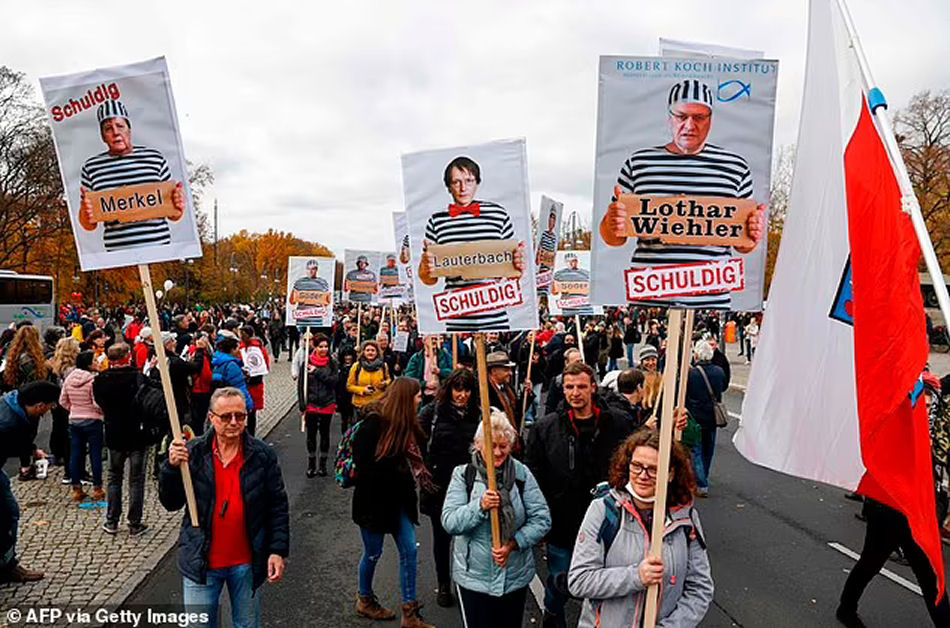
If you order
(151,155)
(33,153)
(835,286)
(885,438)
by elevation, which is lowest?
(885,438)

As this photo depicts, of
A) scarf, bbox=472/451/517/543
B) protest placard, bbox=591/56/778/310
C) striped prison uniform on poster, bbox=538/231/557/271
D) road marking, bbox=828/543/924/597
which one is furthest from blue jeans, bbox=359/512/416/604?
striped prison uniform on poster, bbox=538/231/557/271

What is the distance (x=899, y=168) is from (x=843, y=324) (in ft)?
2.33

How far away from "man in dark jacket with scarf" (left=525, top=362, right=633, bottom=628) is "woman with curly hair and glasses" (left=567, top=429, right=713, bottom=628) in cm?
117

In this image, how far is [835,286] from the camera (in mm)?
2744

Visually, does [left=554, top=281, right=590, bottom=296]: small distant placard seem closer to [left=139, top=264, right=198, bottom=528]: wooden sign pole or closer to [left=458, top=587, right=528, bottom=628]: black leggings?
[left=458, top=587, right=528, bottom=628]: black leggings

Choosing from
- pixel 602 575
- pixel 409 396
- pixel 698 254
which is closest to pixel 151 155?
pixel 409 396

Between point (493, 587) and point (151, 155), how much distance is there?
10.7ft

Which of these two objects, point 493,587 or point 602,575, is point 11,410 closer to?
point 493,587

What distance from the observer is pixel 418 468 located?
484 centimetres

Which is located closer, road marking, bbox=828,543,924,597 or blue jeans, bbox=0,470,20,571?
blue jeans, bbox=0,470,20,571

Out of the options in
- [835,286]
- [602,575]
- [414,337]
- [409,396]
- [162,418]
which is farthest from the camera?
[414,337]

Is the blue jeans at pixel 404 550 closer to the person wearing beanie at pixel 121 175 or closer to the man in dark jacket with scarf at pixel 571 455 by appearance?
the man in dark jacket with scarf at pixel 571 455

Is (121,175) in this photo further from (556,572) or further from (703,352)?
(703,352)

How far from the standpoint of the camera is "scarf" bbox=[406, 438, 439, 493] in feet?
15.8
